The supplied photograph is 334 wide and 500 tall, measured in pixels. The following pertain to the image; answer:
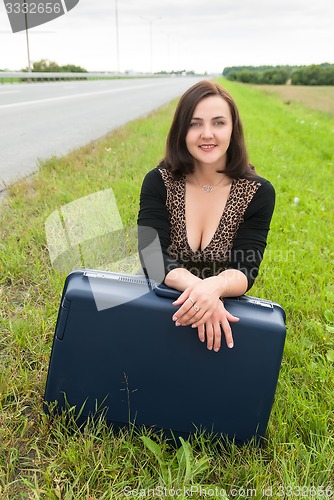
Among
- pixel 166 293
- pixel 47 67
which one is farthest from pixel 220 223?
pixel 47 67

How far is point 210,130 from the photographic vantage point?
174cm

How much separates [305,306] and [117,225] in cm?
148

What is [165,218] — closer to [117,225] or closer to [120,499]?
[120,499]

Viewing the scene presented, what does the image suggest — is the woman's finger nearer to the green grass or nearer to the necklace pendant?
the green grass

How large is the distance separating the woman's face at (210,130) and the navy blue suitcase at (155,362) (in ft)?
1.85

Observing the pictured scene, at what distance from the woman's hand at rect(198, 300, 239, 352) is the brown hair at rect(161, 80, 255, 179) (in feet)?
2.12

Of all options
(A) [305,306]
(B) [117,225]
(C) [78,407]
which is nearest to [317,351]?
(A) [305,306]

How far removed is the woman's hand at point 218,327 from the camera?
56.3 inches

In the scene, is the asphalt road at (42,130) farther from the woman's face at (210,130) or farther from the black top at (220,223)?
the woman's face at (210,130)

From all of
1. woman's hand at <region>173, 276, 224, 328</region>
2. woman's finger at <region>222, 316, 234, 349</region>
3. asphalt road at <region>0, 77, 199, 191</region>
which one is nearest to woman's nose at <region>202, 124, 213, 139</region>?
woman's hand at <region>173, 276, 224, 328</region>

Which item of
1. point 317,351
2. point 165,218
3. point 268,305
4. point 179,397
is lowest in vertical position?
point 317,351

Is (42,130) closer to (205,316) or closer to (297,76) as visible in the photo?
(205,316)

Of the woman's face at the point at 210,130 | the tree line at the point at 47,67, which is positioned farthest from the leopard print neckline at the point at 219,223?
the tree line at the point at 47,67

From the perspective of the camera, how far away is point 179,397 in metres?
1.56
